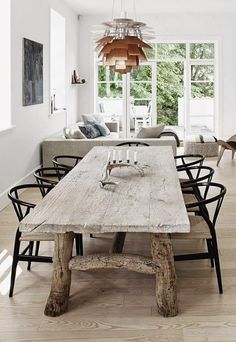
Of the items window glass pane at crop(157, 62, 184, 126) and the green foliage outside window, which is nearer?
the green foliage outside window

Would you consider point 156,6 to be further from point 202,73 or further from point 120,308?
point 120,308

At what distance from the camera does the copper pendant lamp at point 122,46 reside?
3846 mm

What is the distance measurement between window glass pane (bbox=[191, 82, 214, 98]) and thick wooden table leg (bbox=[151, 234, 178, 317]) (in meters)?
9.79

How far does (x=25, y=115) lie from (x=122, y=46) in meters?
3.51

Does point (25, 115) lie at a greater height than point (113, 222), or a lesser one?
greater

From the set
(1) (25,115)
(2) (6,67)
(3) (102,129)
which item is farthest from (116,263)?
(3) (102,129)

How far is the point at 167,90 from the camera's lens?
12531 millimetres

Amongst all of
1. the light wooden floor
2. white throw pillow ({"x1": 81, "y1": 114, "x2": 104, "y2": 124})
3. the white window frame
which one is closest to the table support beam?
the light wooden floor

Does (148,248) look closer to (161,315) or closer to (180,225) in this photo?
(161,315)

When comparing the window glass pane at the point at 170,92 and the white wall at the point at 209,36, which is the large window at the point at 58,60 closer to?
the white wall at the point at 209,36

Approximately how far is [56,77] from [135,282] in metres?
7.20

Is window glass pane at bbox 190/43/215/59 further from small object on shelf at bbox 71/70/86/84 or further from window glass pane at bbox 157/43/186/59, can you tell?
small object on shelf at bbox 71/70/86/84

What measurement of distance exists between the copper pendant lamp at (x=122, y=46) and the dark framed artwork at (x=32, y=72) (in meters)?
3.13

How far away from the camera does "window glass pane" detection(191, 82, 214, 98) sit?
1228 cm
